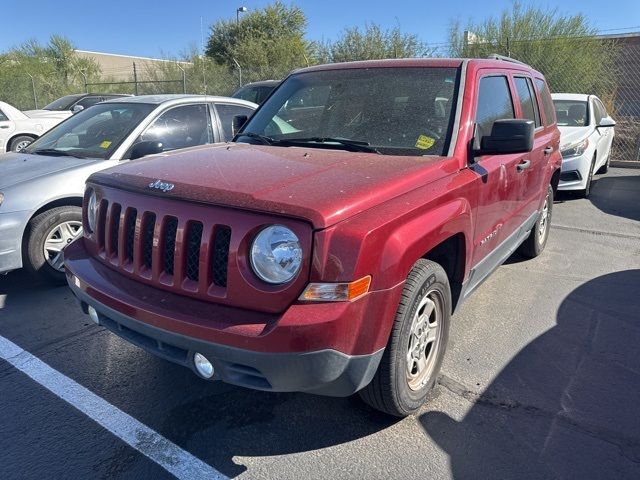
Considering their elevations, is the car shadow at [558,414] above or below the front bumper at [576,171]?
below

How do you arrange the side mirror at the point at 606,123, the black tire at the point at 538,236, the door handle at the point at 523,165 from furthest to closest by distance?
the side mirror at the point at 606,123, the black tire at the point at 538,236, the door handle at the point at 523,165

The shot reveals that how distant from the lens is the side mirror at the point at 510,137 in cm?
313

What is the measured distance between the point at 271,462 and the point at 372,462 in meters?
0.50

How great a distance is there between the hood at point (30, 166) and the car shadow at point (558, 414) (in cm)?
380

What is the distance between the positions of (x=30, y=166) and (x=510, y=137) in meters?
4.19

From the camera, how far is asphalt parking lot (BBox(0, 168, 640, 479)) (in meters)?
2.60

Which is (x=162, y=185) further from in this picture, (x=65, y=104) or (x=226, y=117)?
(x=65, y=104)

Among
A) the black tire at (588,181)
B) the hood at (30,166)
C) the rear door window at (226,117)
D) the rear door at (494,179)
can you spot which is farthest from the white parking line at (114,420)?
the black tire at (588,181)

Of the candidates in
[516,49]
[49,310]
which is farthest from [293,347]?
[516,49]

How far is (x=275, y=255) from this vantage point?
2281mm

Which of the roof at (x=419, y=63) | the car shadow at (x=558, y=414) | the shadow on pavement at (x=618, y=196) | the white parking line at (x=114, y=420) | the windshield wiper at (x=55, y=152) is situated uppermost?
the roof at (x=419, y=63)

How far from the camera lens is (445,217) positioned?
279cm

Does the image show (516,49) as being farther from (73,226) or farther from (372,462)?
(372,462)

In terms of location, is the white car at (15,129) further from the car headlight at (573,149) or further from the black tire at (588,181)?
the black tire at (588,181)
